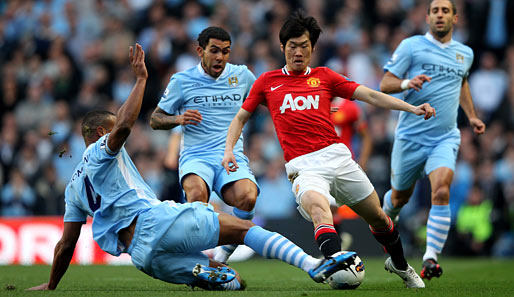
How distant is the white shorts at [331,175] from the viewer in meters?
7.20

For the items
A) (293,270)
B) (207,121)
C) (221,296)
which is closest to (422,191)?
(293,270)

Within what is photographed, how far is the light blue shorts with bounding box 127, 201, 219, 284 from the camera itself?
6559 millimetres

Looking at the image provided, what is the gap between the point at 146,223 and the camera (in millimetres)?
6613

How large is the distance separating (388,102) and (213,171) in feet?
7.80

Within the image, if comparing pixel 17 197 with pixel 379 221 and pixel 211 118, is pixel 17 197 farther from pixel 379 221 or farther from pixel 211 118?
pixel 379 221

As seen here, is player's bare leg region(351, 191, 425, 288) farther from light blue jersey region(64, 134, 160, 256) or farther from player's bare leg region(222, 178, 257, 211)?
light blue jersey region(64, 134, 160, 256)

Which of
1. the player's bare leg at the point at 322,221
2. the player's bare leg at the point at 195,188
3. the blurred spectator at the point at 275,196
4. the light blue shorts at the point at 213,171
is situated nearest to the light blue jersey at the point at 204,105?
the light blue shorts at the point at 213,171

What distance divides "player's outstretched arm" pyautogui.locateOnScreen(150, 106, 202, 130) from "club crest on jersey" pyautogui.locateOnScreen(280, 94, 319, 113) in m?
1.24

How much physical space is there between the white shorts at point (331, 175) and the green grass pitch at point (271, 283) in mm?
868

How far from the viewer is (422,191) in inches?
604

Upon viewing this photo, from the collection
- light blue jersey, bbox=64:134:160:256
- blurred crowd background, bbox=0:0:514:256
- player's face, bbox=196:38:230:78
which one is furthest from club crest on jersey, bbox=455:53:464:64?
blurred crowd background, bbox=0:0:514:256

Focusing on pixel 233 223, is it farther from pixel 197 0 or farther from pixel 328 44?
pixel 197 0

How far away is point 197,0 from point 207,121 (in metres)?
10.5

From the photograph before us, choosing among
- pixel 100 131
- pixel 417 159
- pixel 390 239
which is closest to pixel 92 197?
pixel 100 131
